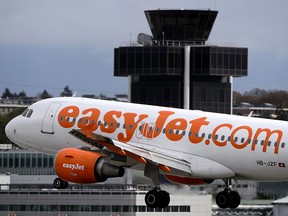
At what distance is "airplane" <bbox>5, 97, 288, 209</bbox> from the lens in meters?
82.3

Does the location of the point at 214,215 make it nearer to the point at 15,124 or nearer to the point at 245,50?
the point at 245,50

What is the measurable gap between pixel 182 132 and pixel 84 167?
17.7 ft

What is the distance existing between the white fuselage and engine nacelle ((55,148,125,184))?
8.74 feet

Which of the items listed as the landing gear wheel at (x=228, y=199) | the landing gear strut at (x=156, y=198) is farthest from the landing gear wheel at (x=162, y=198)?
the landing gear wheel at (x=228, y=199)

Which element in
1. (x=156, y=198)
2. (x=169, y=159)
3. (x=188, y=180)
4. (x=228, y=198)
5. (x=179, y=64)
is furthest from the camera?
(x=179, y=64)

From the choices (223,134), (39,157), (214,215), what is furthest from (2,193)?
(223,134)

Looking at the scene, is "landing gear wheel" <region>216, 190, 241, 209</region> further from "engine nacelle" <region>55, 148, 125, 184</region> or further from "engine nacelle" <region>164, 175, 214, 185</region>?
"engine nacelle" <region>55, 148, 125, 184</region>

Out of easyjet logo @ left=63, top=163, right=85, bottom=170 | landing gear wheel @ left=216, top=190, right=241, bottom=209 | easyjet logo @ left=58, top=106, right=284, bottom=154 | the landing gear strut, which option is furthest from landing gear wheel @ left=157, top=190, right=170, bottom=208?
easyjet logo @ left=63, top=163, right=85, bottom=170

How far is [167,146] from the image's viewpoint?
8456 centimetres

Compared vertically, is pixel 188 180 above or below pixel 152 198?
above

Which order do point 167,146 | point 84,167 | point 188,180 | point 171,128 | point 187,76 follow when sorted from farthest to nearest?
point 187,76, point 188,180, point 167,146, point 171,128, point 84,167

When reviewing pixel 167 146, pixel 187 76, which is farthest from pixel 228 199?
pixel 187 76

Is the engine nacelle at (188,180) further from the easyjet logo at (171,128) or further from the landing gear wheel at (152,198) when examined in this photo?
the easyjet logo at (171,128)

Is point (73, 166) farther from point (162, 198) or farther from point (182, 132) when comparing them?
point (182, 132)
